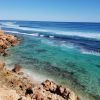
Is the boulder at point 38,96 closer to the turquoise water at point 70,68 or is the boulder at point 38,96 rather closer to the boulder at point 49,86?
the boulder at point 49,86

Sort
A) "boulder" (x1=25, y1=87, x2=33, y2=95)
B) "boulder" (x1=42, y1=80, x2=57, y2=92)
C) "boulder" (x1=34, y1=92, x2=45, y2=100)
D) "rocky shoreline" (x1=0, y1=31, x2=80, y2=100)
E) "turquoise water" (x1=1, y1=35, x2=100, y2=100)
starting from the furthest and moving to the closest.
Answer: "turquoise water" (x1=1, y1=35, x2=100, y2=100), "boulder" (x1=42, y1=80, x2=57, y2=92), "boulder" (x1=25, y1=87, x2=33, y2=95), "boulder" (x1=34, y1=92, x2=45, y2=100), "rocky shoreline" (x1=0, y1=31, x2=80, y2=100)

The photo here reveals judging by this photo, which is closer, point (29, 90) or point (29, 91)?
point (29, 91)

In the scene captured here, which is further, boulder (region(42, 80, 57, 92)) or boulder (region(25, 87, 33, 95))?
boulder (region(42, 80, 57, 92))

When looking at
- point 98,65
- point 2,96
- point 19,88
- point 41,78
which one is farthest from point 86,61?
point 2,96

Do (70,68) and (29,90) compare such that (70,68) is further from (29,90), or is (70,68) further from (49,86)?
(29,90)

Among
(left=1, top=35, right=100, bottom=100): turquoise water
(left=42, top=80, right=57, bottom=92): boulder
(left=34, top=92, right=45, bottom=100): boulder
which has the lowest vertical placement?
(left=1, top=35, right=100, bottom=100): turquoise water

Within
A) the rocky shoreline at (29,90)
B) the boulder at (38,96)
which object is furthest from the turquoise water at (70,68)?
the boulder at (38,96)

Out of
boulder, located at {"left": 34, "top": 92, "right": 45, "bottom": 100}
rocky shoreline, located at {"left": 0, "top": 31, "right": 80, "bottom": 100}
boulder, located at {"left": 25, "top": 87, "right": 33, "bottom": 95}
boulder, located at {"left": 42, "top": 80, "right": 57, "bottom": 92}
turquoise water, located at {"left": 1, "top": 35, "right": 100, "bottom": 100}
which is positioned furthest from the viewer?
turquoise water, located at {"left": 1, "top": 35, "right": 100, "bottom": 100}

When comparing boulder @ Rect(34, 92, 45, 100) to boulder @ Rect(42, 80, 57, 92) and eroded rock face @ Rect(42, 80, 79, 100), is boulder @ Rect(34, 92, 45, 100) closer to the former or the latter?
eroded rock face @ Rect(42, 80, 79, 100)

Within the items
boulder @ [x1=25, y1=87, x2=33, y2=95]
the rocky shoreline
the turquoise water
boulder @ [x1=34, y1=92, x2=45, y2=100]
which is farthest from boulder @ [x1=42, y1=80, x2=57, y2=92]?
boulder @ [x1=34, y1=92, x2=45, y2=100]

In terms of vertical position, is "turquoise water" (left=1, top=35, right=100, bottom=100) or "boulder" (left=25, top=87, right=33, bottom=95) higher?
"boulder" (left=25, top=87, right=33, bottom=95)

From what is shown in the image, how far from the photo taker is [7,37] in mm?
46750

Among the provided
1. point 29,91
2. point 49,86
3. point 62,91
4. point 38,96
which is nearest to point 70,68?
point 49,86

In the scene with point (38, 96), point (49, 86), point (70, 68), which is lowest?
point (70, 68)
